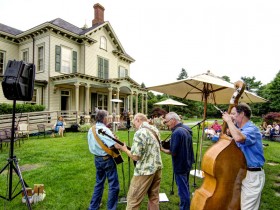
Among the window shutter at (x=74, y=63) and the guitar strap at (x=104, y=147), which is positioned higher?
the window shutter at (x=74, y=63)

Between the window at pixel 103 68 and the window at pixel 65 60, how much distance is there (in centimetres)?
268

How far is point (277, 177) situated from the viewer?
19.6ft

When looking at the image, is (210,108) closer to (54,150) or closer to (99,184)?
(54,150)

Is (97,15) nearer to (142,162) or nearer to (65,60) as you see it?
(65,60)

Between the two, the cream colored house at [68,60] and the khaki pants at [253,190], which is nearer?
Answer: the khaki pants at [253,190]

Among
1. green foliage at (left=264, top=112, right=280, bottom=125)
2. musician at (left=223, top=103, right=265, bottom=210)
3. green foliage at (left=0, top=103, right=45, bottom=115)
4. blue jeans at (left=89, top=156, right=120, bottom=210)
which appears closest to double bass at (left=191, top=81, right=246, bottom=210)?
musician at (left=223, top=103, right=265, bottom=210)

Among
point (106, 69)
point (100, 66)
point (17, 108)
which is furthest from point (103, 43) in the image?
point (17, 108)

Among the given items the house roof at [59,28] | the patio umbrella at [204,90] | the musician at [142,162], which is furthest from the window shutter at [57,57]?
the musician at [142,162]

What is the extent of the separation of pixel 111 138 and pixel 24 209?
2.21 meters

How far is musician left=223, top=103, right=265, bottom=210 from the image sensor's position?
2529 millimetres

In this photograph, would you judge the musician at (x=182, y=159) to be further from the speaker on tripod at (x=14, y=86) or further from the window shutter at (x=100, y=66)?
the window shutter at (x=100, y=66)

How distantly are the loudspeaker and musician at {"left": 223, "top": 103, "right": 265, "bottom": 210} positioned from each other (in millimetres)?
3605

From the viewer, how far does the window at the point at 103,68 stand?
2123 centimetres

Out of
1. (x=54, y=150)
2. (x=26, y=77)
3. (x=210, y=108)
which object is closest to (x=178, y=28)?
(x=54, y=150)
